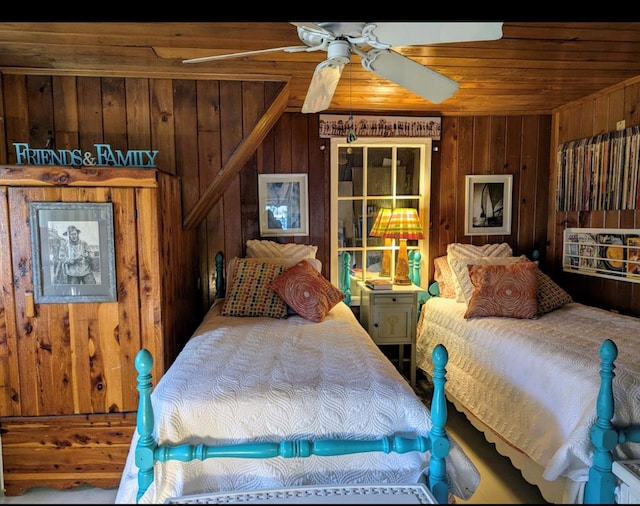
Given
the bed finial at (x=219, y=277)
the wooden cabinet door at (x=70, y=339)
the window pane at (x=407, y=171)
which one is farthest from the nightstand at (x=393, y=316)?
the wooden cabinet door at (x=70, y=339)

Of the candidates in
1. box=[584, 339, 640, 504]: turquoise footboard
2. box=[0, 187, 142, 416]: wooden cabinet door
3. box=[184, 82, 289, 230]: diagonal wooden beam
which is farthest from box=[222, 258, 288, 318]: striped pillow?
box=[584, 339, 640, 504]: turquoise footboard

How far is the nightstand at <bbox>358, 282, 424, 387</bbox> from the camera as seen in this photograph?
3.02m

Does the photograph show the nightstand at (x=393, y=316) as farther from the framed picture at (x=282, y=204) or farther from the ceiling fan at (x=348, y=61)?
the ceiling fan at (x=348, y=61)

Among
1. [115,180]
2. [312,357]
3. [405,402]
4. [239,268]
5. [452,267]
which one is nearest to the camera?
[405,402]

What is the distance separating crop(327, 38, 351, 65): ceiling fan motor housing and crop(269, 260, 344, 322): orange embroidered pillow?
1438 mm

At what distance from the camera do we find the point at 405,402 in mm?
1438

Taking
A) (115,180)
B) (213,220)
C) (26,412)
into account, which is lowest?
(26,412)

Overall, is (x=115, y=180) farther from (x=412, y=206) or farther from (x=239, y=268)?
(x=412, y=206)

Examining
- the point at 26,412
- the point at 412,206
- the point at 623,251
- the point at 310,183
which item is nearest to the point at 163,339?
the point at 26,412

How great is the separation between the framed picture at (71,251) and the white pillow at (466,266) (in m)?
2.34

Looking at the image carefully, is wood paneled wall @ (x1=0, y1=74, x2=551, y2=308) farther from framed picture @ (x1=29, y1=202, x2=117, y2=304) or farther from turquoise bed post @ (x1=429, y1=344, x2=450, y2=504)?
turquoise bed post @ (x1=429, y1=344, x2=450, y2=504)

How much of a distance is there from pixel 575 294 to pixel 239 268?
8.92 feet

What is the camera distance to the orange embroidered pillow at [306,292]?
249cm
